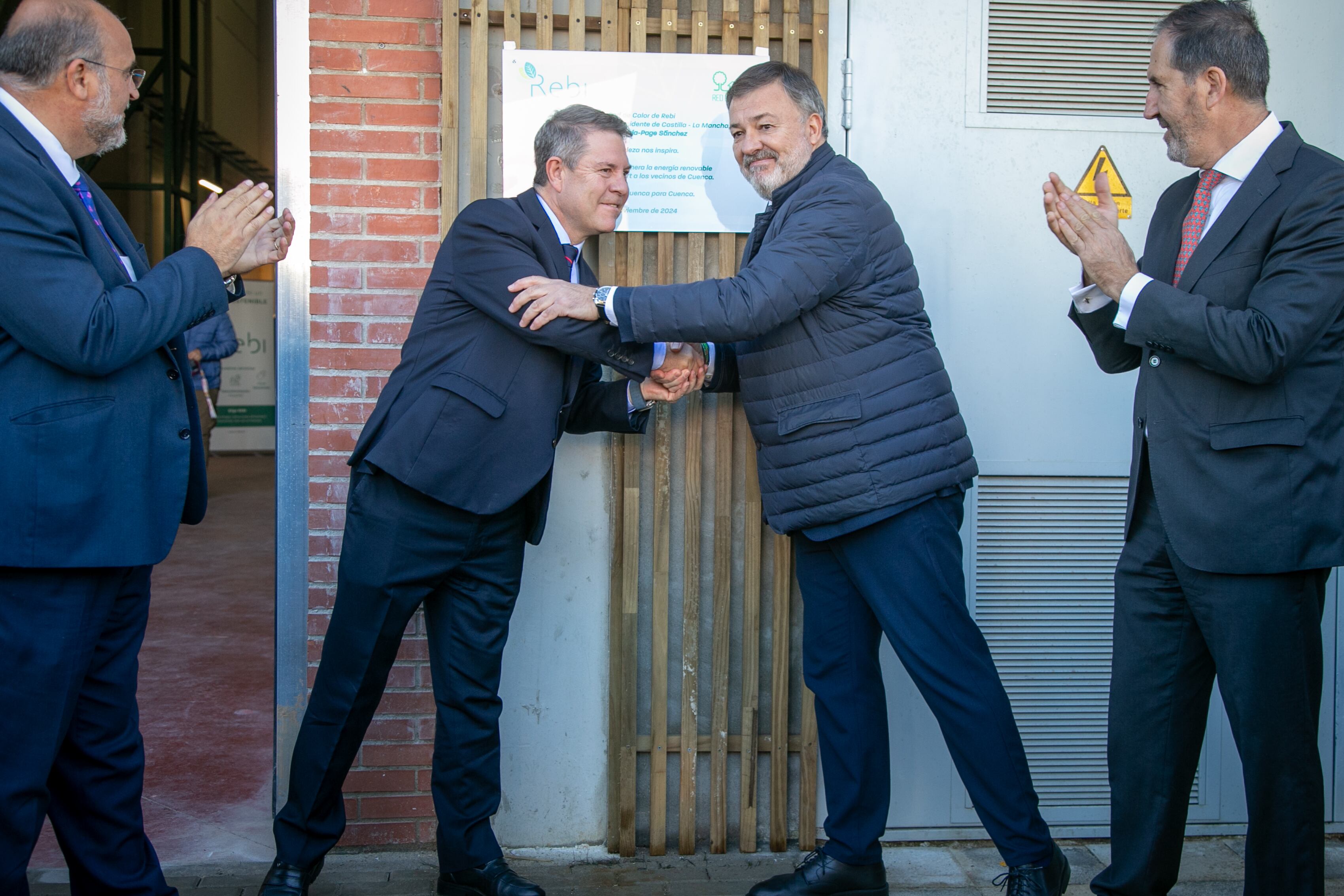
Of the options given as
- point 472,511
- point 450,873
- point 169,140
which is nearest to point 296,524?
point 472,511

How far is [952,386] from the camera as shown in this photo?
138 inches

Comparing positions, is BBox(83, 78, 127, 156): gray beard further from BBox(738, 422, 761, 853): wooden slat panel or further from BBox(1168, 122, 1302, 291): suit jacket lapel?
BBox(1168, 122, 1302, 291): suit jacket lapel

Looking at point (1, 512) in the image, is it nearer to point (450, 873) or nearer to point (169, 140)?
point (450, 873)

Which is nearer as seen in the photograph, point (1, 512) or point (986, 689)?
point (1, 512)

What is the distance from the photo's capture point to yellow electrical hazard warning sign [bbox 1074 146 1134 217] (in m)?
3.55

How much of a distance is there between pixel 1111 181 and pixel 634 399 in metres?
1.76

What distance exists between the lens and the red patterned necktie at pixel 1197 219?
8.81 ft

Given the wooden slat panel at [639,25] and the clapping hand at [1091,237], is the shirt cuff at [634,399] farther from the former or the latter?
the clapping hand at [1091,237]

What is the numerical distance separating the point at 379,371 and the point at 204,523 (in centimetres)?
742

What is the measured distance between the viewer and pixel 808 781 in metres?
3.49

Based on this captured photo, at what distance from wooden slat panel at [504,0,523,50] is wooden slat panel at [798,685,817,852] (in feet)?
7.43

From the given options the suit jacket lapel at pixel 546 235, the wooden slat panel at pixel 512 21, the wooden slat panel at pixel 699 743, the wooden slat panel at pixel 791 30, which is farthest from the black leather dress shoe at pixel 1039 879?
the wooden slat panel at pixel 512 21

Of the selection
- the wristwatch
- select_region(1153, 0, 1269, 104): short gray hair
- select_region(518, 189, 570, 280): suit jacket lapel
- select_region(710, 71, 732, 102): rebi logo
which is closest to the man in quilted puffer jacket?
the wristwatch

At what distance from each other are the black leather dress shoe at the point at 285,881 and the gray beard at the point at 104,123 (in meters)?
1.88
